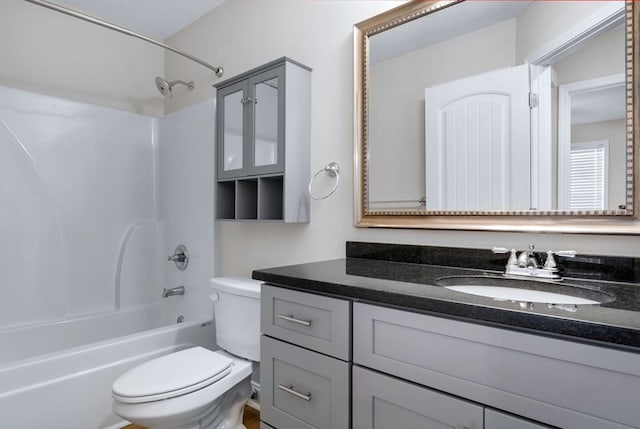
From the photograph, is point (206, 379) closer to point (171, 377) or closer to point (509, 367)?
point (171, 377)

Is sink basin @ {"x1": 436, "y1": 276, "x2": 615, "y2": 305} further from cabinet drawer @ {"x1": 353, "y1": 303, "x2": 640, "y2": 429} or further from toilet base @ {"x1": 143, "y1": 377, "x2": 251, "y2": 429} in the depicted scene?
toilet base @ {"x1": 143, "y1": 377, "x2": 251, "y2": 429}

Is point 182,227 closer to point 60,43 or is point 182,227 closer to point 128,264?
point 128,264

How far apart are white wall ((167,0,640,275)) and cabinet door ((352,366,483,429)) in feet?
2.18

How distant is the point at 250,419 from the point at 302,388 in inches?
42.1

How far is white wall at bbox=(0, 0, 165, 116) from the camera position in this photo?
2.31 metres

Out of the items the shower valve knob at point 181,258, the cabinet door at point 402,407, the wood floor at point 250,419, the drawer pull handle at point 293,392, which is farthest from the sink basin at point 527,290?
the shower valve knob at point 181,258

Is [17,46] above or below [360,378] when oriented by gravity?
above

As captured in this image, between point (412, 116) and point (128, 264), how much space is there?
220 centimetres

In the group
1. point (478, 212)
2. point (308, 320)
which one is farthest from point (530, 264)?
point (308, 320)

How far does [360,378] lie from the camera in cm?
97

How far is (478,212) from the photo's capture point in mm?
1328

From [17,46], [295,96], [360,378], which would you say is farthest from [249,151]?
[17,46]

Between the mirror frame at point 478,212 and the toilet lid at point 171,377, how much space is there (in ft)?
2.86

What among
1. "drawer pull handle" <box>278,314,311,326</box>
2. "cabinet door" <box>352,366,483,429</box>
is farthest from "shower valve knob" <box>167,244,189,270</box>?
"cabinet door" <box>352,366,483,429</box>
